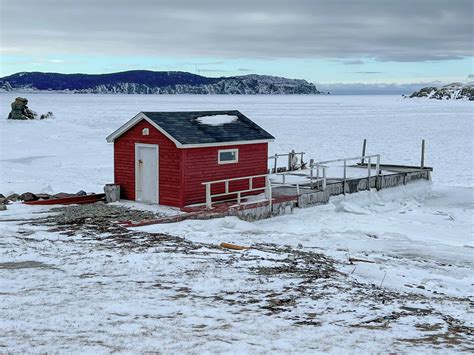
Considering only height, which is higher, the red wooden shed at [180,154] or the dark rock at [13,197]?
the red wooden shed at [180,154]

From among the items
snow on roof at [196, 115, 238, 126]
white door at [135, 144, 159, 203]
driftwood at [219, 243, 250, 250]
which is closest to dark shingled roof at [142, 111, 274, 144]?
snow on roof at [196, 115, 238, 126]

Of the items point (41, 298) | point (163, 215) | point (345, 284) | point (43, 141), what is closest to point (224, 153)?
point (163, 215)

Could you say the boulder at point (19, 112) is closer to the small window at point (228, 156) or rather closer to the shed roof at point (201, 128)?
the shed roof at point (201, 128)

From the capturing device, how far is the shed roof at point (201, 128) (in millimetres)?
20219

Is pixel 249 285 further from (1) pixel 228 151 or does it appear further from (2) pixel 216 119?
(2) pixel 216 119

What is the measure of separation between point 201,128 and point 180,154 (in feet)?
5.86

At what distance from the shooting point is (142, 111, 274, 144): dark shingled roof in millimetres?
20328

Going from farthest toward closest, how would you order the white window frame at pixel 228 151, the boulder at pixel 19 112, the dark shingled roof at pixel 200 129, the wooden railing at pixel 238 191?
the boulder at pixel 19 112, the white window frame at pixel 228 151, the dark shingled roof at pixel 200 129, the wooden railing at pixel 238 191

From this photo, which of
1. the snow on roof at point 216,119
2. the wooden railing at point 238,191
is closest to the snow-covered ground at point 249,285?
the wooden railing at point 238,191

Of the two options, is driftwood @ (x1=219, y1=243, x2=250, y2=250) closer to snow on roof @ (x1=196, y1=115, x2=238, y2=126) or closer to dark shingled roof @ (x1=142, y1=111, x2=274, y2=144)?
dark shingled roof @ (x1=142, y1=111, x2=274, y2=144)

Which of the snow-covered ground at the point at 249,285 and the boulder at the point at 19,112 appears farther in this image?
the boulder at the point at 19,112

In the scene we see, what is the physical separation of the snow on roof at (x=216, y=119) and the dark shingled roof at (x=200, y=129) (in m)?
0.12

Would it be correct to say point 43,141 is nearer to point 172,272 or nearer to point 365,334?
point 172,272

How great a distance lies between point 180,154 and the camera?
65.3 feet
